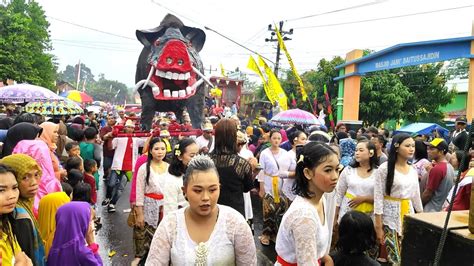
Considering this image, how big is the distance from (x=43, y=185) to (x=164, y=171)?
1.17 meters

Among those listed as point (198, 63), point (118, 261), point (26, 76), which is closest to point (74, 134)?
point (118, 261)

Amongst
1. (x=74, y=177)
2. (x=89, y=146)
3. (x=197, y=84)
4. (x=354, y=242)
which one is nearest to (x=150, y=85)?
(x=197, y=84)

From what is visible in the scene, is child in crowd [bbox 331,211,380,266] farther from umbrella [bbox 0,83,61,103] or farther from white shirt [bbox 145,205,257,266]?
umbrella [bbox 0,83,61,103]

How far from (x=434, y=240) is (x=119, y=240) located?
457cm

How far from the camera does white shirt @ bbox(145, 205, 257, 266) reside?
75.7 inches

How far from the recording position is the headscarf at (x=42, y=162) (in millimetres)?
3504

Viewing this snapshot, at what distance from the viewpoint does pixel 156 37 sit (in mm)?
8914

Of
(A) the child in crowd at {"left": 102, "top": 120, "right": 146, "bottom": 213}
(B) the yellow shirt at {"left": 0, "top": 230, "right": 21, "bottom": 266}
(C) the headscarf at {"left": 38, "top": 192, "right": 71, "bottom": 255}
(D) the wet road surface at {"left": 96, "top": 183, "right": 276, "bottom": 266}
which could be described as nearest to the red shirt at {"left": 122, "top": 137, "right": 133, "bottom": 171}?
(A) the child in crowd at {"left": 102, "top": 120, "right": 146, "bottom": 213}

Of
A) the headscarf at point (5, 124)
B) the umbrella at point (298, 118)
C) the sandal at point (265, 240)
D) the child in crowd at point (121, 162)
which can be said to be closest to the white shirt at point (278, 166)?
the sandal at point (265, 240)

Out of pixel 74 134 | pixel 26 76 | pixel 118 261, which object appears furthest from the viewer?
pixel 26 76

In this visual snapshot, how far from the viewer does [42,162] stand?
11.7 feet

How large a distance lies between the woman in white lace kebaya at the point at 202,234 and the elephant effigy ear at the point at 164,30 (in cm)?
740

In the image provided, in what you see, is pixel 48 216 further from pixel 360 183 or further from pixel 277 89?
pixel 277 89

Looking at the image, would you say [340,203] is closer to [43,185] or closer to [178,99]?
[43,185]
